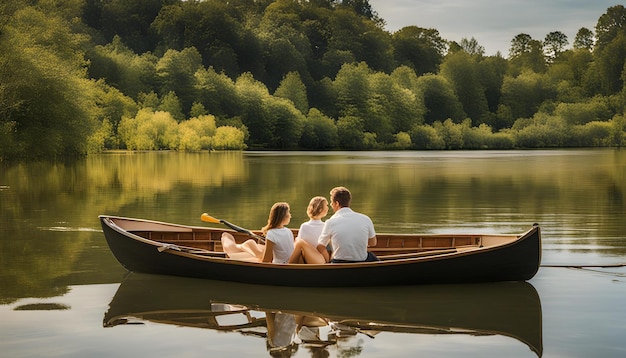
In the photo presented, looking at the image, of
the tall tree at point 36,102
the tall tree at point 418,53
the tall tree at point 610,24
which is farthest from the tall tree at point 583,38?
the tall tree at point 36,102

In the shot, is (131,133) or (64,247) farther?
(131,133)

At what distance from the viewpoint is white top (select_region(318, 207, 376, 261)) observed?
420 inches

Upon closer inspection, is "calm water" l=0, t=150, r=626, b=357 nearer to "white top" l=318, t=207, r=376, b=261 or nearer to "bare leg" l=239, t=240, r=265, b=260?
"white top" l=318, t=207, r=376, b=261

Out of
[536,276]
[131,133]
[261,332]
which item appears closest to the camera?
[261,332]

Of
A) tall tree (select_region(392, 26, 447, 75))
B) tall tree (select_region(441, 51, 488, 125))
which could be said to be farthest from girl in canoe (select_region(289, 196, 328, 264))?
tall tree (select_region(392, 26, 447, 75))

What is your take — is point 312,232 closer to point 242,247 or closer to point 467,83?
point 242,247

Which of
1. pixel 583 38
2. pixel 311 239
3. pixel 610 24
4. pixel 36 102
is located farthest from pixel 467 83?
pixel 311 239

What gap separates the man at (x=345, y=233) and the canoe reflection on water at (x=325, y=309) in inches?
17.5

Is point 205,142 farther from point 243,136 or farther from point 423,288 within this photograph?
point 423,288

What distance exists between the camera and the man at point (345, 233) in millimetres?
10656

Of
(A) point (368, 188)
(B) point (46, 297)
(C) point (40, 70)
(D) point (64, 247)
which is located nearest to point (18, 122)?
(C) point (40, 70)

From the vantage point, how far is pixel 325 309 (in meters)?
9.62

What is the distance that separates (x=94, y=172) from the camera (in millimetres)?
38094

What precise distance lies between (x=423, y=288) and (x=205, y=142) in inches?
2689
